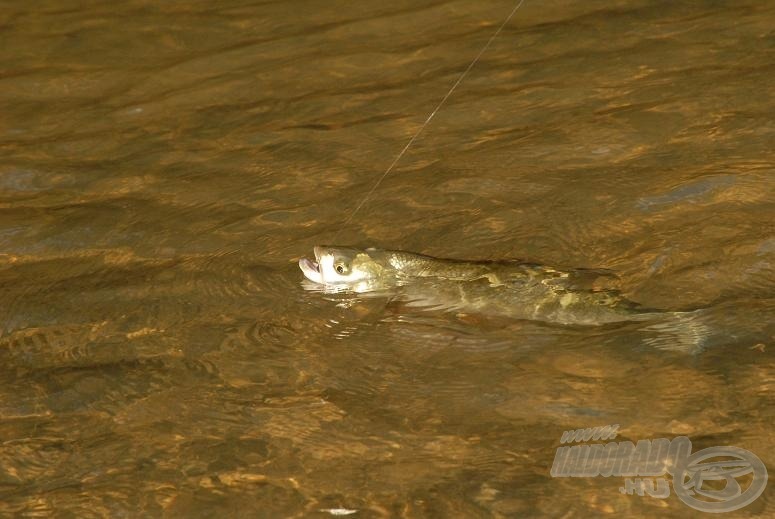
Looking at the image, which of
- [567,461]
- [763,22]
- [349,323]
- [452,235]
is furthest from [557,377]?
[763,22]

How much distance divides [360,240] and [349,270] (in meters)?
0.56

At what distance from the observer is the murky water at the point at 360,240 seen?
4578 mm

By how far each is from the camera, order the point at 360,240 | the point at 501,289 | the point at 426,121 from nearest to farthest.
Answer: the point at 501,289 < the point at 360,240 < the point at 426,121

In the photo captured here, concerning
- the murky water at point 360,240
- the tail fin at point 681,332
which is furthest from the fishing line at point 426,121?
the tail fin at point 681,332

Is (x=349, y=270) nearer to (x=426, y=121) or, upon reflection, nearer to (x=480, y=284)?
(x=480, y=284)

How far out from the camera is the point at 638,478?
423 cm

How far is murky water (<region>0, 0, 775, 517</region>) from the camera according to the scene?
180 inches

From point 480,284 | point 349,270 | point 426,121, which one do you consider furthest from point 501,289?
point 426,121

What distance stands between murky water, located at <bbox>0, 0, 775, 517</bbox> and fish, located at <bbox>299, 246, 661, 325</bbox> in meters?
0.09

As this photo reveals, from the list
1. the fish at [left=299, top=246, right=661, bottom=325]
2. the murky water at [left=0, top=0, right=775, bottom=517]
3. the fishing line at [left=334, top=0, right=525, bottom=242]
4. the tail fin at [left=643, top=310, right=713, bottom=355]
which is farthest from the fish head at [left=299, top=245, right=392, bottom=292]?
the tail fin at [left=643, top=310, right=713, bottom=355]

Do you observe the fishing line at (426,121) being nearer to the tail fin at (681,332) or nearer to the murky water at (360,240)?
the murky water at (360,240)

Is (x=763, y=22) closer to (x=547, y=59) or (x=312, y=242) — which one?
(x=547, y=59)

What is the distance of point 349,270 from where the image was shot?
6.07m

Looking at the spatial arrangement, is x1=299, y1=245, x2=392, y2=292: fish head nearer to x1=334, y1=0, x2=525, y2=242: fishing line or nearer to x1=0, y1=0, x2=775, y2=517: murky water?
x1=0, y1=0, x2=775, y2=517: murky water
